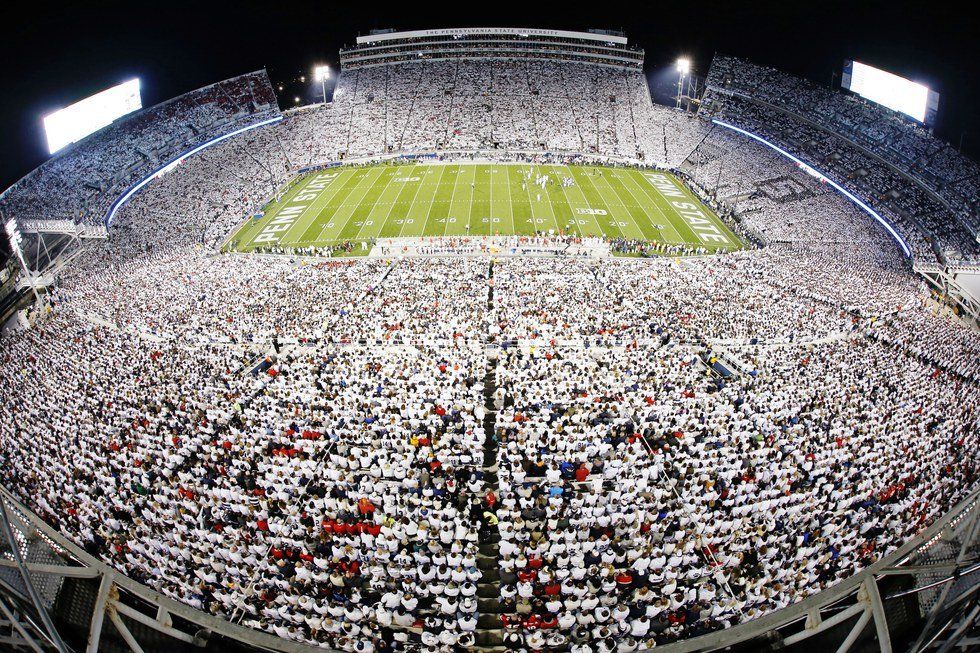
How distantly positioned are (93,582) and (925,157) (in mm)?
55494

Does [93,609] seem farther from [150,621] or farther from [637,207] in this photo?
[637,207]

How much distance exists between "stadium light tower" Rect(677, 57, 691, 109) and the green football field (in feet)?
56.8

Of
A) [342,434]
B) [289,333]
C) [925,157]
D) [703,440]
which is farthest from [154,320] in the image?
[925,157]

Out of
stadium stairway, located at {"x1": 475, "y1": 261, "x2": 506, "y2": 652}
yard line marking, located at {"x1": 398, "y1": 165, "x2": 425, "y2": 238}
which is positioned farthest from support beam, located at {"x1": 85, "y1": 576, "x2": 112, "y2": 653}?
yard line marking, located at {"x1": 398, "y1": 165, "x2": 425, "y2": 238}

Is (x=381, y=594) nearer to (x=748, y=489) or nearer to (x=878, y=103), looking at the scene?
(x=748, y=489)

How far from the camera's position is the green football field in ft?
130

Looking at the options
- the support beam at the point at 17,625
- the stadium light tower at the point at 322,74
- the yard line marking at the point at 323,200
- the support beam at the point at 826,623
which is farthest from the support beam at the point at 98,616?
the stadium light tower at the point at 322,74

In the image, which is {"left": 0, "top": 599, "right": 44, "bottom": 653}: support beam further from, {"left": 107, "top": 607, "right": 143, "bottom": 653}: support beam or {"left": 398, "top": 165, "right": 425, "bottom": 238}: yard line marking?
{"left": 398, "top": 165, "right": 425, "bottom": 238}: yard line marking

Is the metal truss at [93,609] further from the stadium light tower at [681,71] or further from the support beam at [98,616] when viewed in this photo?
the stadium light tower at [681,71]

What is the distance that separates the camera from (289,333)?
2275cm

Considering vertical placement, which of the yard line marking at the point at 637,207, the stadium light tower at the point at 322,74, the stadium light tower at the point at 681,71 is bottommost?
the yard line marking at the point at 637,207

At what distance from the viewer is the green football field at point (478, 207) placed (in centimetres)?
3959

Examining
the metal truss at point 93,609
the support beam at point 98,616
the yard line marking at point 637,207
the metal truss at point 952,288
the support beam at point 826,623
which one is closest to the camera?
the metal truss at point 93,609

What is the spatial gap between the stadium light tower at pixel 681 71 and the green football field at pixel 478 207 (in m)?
17.3
